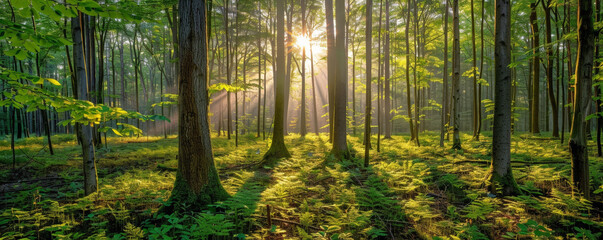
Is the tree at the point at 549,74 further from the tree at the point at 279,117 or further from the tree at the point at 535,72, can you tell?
the tree at the point at 279,117

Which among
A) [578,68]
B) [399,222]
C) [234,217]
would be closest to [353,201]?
[399,222]

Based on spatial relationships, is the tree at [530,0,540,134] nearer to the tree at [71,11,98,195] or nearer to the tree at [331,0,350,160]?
the tree at [331,0,350,160]

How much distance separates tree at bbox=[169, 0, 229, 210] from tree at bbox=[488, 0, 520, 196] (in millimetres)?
5275

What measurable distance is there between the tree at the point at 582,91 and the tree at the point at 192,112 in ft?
19.9

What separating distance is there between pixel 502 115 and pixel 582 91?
1038mm

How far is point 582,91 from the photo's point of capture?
3.69 metres

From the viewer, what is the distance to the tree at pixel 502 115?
4.36m

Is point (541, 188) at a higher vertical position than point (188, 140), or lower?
lower

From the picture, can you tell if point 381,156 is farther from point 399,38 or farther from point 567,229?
point 399,38

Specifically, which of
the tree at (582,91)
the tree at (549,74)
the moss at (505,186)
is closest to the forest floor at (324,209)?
the moss at (505,186)

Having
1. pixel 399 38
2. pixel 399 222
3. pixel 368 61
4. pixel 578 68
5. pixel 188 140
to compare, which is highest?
pixel 399 38

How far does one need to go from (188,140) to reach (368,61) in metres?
5.68

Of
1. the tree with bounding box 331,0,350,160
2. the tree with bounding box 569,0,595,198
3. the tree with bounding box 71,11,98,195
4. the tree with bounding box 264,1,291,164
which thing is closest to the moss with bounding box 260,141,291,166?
the tree with bounding box 264,1,291,164

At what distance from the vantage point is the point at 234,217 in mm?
3553
